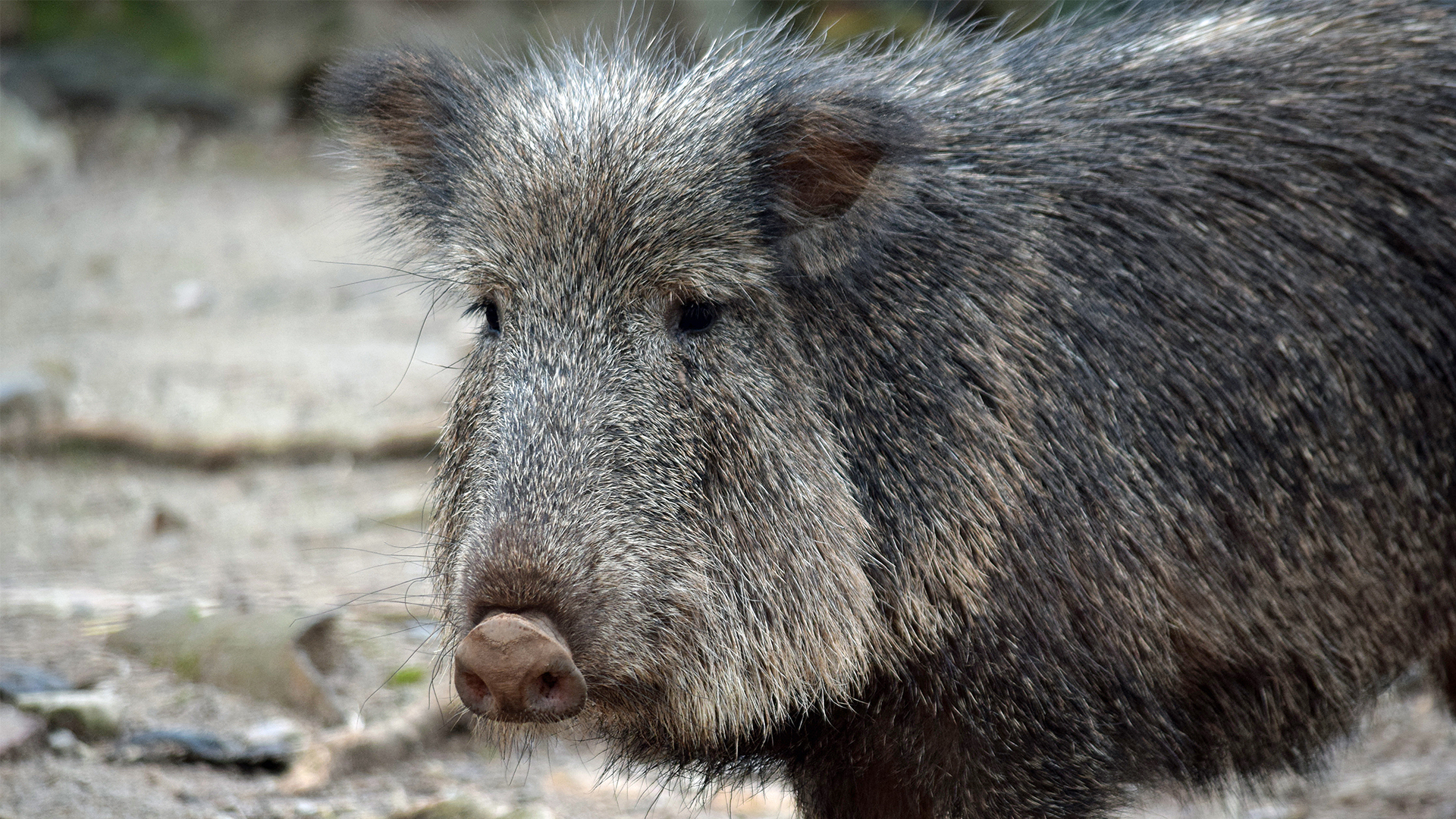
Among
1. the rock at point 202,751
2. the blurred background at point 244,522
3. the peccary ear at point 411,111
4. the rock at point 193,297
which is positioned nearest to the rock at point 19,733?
the blurred background at point 244,522

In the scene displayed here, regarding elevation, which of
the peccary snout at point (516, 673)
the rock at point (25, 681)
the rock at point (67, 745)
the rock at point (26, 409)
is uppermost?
the rock at point (26, 409)

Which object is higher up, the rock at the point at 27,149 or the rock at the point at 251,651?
the rock at the point at 27,149

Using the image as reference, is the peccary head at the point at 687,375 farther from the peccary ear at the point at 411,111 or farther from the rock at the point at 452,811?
the rock at the point at 452,811

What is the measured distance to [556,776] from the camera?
176 inches

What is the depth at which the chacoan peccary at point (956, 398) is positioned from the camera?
296 centimetres

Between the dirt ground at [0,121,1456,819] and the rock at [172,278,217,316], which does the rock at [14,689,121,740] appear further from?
the rock at [172,278,217,316]

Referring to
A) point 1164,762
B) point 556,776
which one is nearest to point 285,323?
point 556,776

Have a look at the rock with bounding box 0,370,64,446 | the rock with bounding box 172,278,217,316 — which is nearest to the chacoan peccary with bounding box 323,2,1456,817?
the rock with bounding box 0,370,64,446

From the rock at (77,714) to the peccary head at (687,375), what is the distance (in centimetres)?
156

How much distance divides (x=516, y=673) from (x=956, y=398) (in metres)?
1.15

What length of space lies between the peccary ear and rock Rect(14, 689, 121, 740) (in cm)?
177

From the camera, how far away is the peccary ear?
338cm

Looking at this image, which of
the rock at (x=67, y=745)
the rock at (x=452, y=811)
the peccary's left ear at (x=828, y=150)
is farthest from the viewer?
the rock at (x=67, y=745)

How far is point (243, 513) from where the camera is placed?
6.32 m
